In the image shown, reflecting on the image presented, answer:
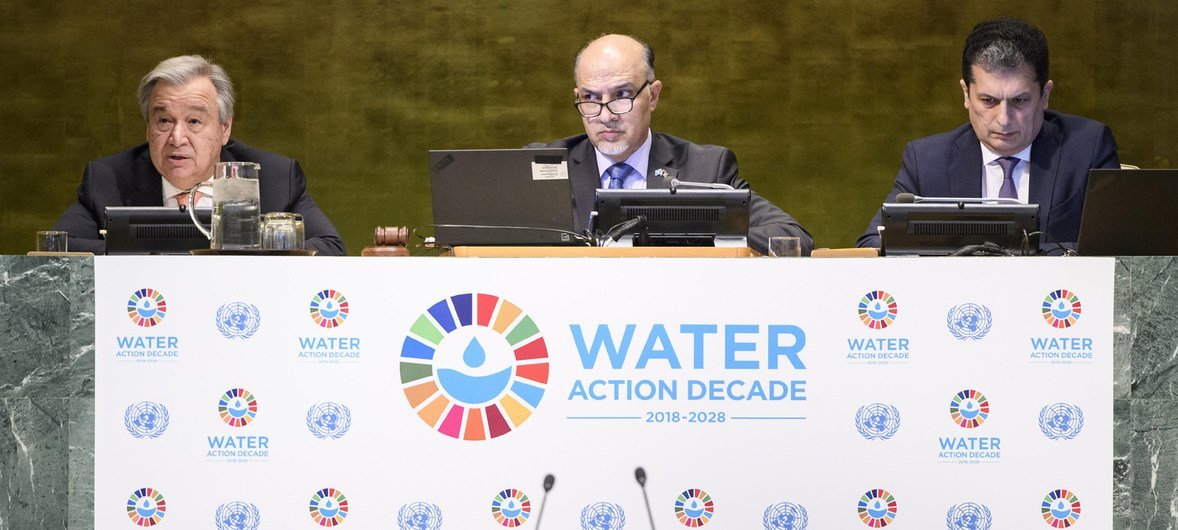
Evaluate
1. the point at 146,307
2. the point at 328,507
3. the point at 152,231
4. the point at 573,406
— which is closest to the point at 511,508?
the point at 573,406

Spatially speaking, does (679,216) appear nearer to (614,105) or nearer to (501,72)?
(614,105)

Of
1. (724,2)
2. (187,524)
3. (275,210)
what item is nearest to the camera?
(187,524)

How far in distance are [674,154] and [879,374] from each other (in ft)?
5.76

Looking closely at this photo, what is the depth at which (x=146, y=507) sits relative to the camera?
6.67 feet

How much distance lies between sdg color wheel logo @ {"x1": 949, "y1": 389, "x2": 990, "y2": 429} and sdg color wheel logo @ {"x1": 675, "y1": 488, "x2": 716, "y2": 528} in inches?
18.4

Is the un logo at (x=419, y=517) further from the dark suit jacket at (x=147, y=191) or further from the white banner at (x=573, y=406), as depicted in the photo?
the dark suit jacket at (x=147, y=191)

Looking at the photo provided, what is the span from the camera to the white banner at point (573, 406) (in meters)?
2.04

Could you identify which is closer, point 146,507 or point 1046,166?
point 146,507

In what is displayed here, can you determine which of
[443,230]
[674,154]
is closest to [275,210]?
[443,230]

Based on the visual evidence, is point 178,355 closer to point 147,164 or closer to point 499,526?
point 499,526

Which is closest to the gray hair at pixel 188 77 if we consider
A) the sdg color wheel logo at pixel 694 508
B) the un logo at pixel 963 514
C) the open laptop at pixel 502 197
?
the open laptop at pixel 502 197

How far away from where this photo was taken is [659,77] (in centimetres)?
514

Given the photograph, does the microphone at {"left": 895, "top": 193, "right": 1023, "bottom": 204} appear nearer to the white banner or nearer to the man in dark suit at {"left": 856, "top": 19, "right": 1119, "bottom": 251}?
the white banner

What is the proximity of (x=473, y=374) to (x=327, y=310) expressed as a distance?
0.29m
